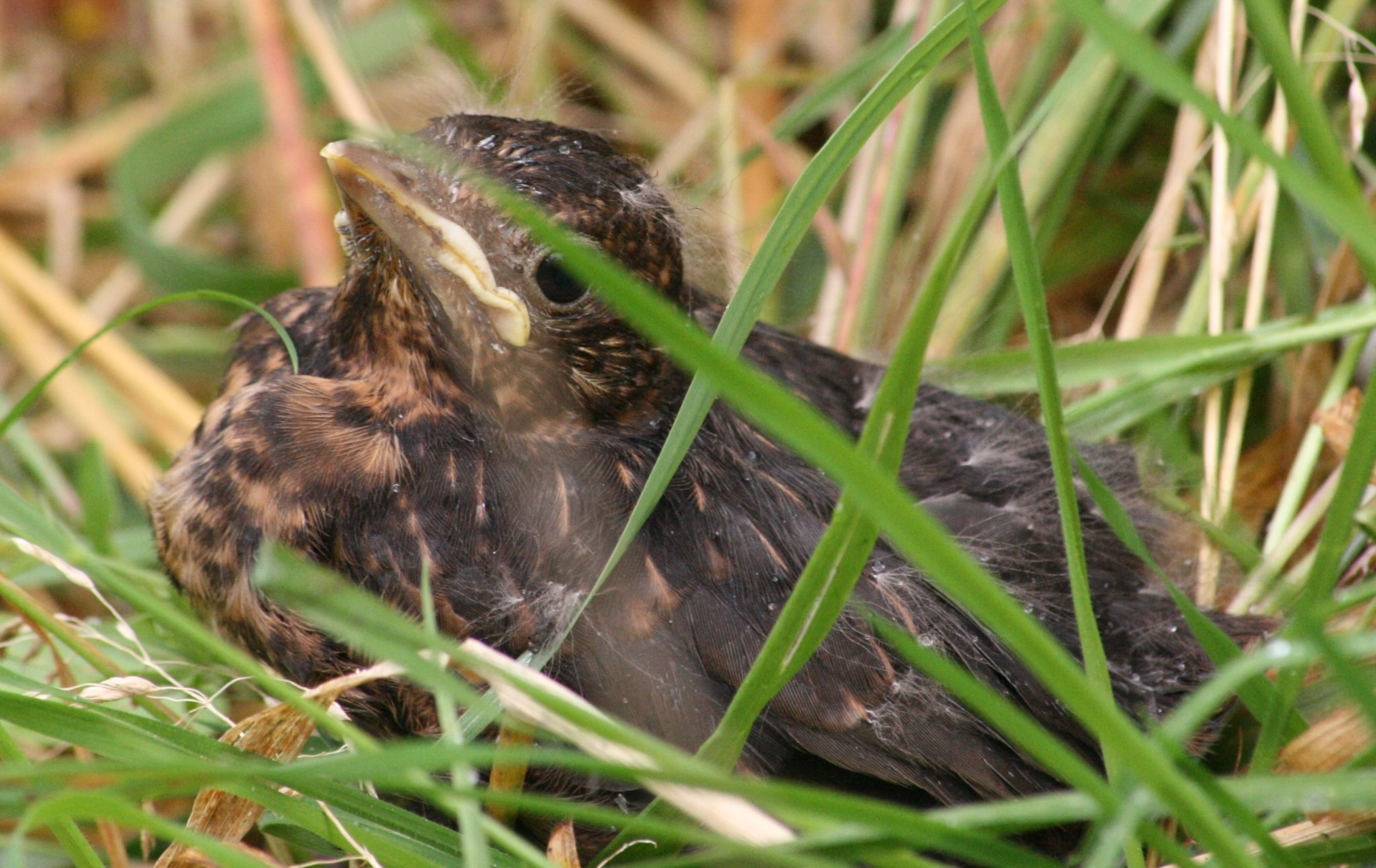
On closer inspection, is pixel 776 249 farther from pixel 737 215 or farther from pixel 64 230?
pixel 64 230

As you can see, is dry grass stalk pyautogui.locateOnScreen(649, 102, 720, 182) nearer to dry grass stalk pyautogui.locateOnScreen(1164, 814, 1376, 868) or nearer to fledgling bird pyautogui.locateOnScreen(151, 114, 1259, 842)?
fledgling bird pyautogui.locateOnScreen(151, 114, 1259, 842)

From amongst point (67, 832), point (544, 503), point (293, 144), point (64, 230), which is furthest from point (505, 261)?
point (64, 230)

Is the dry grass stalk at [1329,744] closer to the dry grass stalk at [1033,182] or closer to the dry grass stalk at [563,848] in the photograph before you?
the dry grass stalk at [563,848]

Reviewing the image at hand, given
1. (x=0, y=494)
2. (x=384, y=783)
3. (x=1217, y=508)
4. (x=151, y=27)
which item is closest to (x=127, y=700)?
(x=0, y=494)

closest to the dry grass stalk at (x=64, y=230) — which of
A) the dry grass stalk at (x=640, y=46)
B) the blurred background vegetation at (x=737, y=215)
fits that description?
the blurred background vegetation at (x=737, y=215)

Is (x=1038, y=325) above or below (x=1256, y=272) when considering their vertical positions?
below

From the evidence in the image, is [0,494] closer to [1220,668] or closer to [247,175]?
[1220,668]

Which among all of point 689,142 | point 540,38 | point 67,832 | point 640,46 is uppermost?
point 640,46
